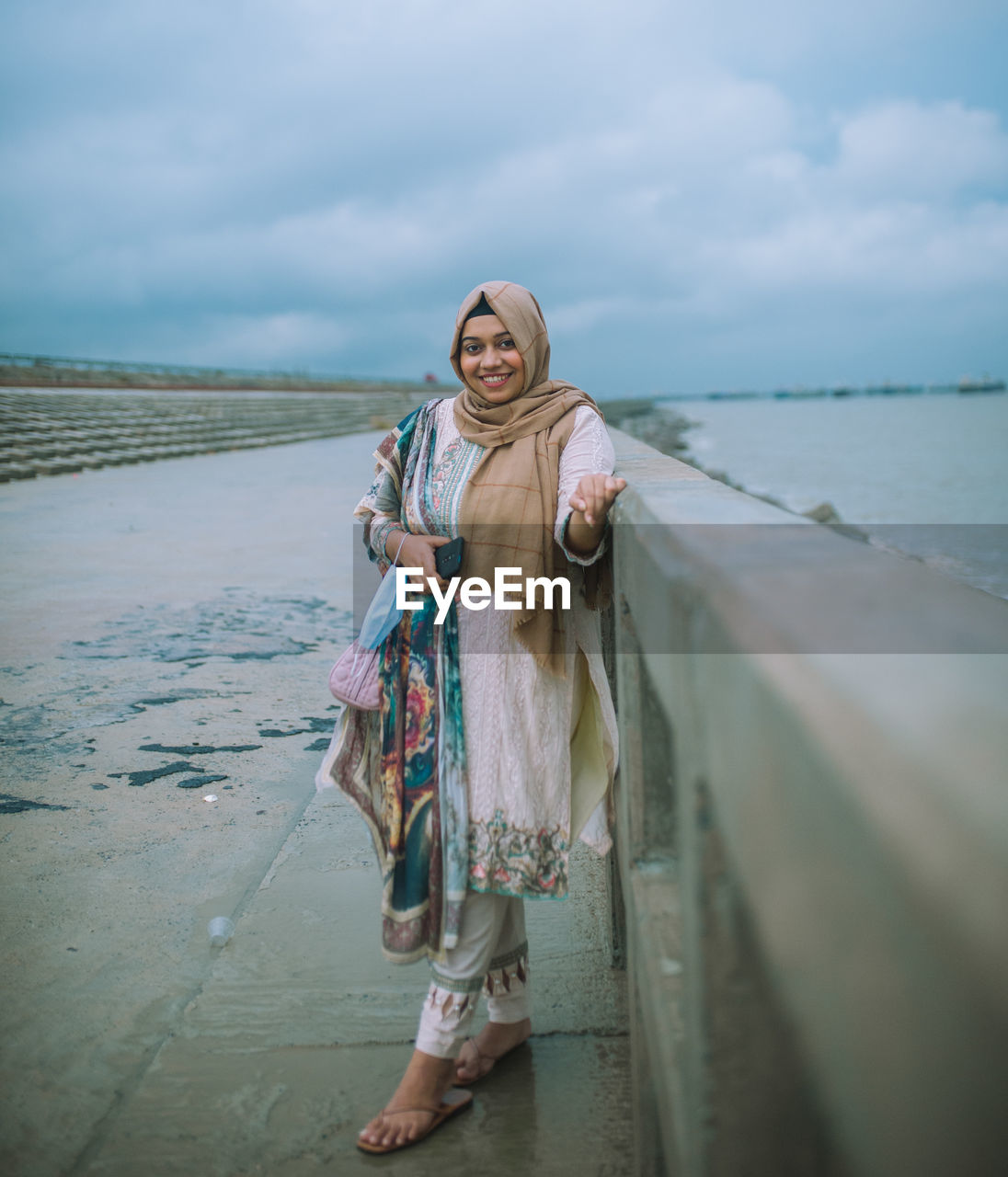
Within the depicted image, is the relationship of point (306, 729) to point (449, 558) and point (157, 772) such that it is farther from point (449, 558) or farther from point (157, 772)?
point (449, 558)

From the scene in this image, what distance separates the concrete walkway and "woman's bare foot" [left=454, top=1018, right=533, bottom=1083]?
33 millimetres

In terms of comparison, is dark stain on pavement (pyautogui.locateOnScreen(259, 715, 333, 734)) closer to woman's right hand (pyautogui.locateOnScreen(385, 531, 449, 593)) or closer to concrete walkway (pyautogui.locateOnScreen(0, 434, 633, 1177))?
concrete walkway (pyautogui.locateOnScreen(0, 434, 633, 1177))


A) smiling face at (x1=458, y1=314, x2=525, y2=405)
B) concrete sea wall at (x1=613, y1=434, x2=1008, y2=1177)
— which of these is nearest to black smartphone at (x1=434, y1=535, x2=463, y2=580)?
smiling face at (x1=458, y1=314, x2=525, y2=405)

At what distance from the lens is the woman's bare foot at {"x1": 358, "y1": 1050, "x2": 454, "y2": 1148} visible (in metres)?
1.58

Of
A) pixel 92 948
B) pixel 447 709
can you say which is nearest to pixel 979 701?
pixel 447 709

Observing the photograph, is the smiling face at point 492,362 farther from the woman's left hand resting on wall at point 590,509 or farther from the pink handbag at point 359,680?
the pink handbag at point 359,680

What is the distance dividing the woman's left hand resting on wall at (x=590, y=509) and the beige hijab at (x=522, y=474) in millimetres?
93

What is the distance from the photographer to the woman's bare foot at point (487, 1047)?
5.86ft

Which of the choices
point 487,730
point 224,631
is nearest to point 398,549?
point 487,730

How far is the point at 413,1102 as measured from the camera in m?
1.62

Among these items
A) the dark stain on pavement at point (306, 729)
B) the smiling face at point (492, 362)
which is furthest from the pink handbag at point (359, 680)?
the dark stain on pavement at point (306, 729)

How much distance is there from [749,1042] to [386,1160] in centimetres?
Result: 112

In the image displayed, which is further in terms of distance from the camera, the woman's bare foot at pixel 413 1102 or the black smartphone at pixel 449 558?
the black smartphone at pixel 449 558

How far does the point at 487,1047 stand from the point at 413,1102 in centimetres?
23
